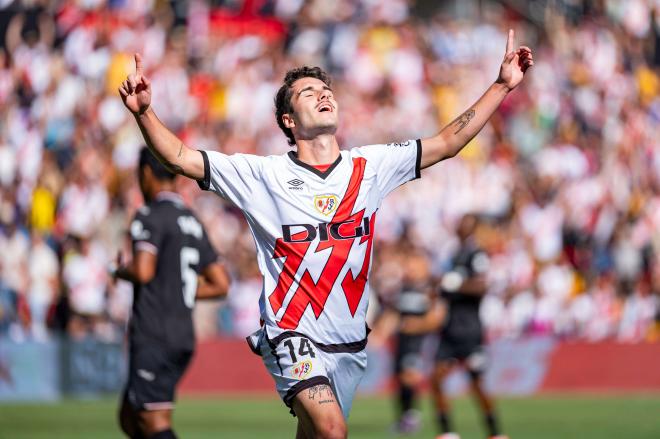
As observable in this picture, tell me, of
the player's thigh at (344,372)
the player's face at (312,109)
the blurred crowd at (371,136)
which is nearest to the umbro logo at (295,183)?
the player's face at (312,109)

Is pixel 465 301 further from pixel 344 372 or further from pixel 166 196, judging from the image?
pixel 344 372

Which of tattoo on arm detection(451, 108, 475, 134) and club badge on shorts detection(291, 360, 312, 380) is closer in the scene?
club badge on shorts detection(291, 360, 312, 380)

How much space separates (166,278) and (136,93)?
7.73 ft

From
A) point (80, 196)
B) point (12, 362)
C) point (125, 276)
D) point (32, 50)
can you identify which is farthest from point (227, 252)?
point (125, 276)

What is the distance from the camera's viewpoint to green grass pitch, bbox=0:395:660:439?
51.1 ft

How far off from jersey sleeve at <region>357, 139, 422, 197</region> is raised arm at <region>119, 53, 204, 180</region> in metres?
1.09

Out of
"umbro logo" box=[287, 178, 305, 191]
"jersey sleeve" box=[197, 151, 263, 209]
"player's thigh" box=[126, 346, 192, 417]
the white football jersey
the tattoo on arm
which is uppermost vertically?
the tattoo on arm

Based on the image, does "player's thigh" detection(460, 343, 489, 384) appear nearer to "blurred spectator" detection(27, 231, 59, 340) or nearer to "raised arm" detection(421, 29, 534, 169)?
"raised arm" detection(421, 29, 534, 169)

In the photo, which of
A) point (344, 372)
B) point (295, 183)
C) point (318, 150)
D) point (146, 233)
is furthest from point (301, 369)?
point (146, 233)

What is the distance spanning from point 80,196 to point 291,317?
46.8 ft

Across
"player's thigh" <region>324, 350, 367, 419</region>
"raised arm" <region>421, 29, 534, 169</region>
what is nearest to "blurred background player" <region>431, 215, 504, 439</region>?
"raised arm" <region>421, 29, 534, 169</region>

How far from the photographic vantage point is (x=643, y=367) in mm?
21906

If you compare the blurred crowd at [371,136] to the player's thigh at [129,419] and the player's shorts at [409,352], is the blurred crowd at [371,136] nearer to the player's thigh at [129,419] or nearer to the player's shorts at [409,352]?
the player's shorts at [409,352]

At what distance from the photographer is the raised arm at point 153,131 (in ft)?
24.3
